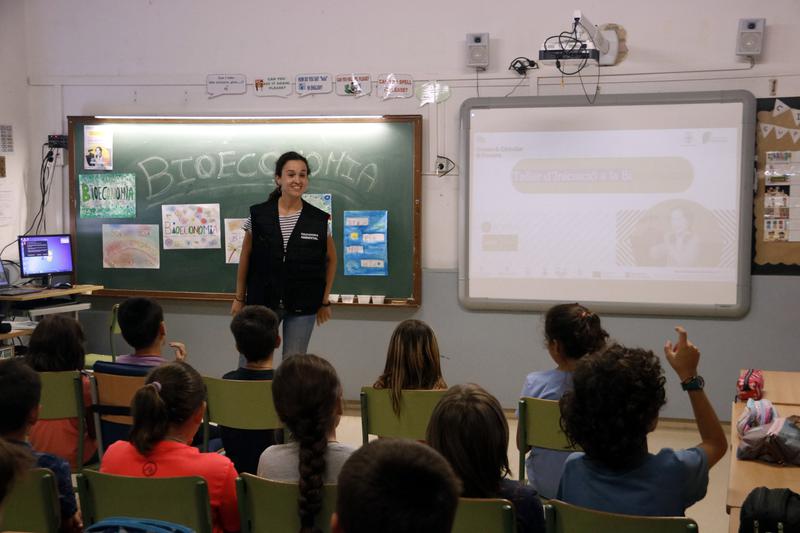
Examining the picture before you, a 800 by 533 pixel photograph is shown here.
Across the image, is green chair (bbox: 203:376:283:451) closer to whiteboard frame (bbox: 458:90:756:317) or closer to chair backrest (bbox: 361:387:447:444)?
chair backrest (bbox: 361:387:447:444)

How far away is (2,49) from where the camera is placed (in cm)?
593

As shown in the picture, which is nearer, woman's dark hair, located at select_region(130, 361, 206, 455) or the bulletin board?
woman's dark hair, located at select_region(130, 361, 206, 455)

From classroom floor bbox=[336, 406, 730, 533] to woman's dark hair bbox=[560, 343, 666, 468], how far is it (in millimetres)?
1913

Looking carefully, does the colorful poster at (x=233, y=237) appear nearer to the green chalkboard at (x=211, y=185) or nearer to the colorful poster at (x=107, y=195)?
the green chalkboard at (x=211, y=185)

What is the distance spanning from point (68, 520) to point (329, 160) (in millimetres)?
3721

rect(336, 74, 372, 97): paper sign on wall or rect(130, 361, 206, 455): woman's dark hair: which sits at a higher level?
rect(336, 74, 372, 97): paper sign on wall


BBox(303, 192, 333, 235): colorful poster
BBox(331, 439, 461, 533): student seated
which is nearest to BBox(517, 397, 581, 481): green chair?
BBox(331, 439, 461, 533): student seated

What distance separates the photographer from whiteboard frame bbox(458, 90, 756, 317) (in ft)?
16.3

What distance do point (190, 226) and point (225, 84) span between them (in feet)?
3.52

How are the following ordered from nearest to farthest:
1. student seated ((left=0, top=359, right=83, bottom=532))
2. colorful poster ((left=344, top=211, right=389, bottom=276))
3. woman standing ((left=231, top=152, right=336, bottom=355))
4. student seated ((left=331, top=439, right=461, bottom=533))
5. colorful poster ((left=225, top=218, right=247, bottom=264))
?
student seated ((left=331, top=439, right=461, bottom=533)) → student seated ((left=0, top=359, right=83, bottom=532)) → woman standing ((left=231, top=152, right=336, bottom=355)) → colorful poster ((left=344, top=211, right=389, bottom=276)) → colorful poster ((left=225, top=218, right=247, bottom=264))

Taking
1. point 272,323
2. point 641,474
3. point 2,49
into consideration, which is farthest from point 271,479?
point 2,49

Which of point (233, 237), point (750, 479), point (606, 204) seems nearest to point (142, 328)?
point (750, 479)

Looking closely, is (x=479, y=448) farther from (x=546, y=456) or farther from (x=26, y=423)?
(x=26, y=423)

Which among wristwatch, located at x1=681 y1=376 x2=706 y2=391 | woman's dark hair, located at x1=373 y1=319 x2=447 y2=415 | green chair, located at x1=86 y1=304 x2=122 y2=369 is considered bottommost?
green chair, located at x1=86 y1=304 x2=122 y2=369
